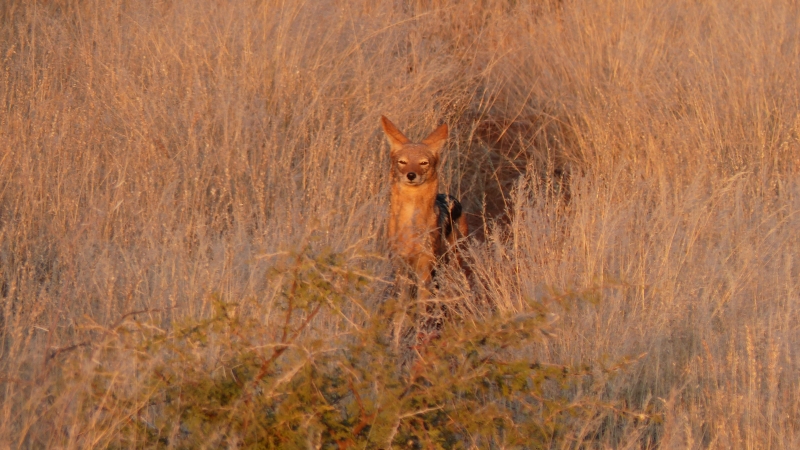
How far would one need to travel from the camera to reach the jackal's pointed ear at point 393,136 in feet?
19.6

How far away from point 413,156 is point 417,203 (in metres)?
0.27

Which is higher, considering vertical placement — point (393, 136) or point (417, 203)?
point (393, 136)

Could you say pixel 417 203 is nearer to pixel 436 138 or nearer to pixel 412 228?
pixel 412 228

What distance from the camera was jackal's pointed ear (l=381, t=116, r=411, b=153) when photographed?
5.96 metres

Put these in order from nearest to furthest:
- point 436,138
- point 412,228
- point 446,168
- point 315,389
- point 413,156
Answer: point 315,389, point 412,228, point 413,156, point 436,138, point 446,168

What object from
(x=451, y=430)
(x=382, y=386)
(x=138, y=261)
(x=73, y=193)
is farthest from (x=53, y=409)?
(x=73, y=193)

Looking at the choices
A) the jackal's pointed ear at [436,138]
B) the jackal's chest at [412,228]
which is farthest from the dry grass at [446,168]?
the jackal's pointed ear at [436,138]

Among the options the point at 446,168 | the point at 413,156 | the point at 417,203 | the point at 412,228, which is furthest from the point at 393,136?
the point at 446,168

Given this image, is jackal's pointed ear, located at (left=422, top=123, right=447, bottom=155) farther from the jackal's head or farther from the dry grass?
the dry grass

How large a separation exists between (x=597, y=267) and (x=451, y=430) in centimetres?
168

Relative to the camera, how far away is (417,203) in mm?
5922

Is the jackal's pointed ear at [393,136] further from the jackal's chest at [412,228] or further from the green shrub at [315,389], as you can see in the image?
the green shrub at [315,389]

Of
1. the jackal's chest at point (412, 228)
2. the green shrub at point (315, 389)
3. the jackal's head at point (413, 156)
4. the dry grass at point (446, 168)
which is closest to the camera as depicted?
the green shrub at point (315, 389)

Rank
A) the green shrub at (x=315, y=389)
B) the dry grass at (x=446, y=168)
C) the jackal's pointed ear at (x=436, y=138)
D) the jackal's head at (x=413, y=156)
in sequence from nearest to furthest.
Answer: the green shrub at (x=315, y=389) → the dry grass at (x=446, y=168) → the jackal's head at (x=413, y=156) → the jackal's pointed ear at (x=436, y=138)
